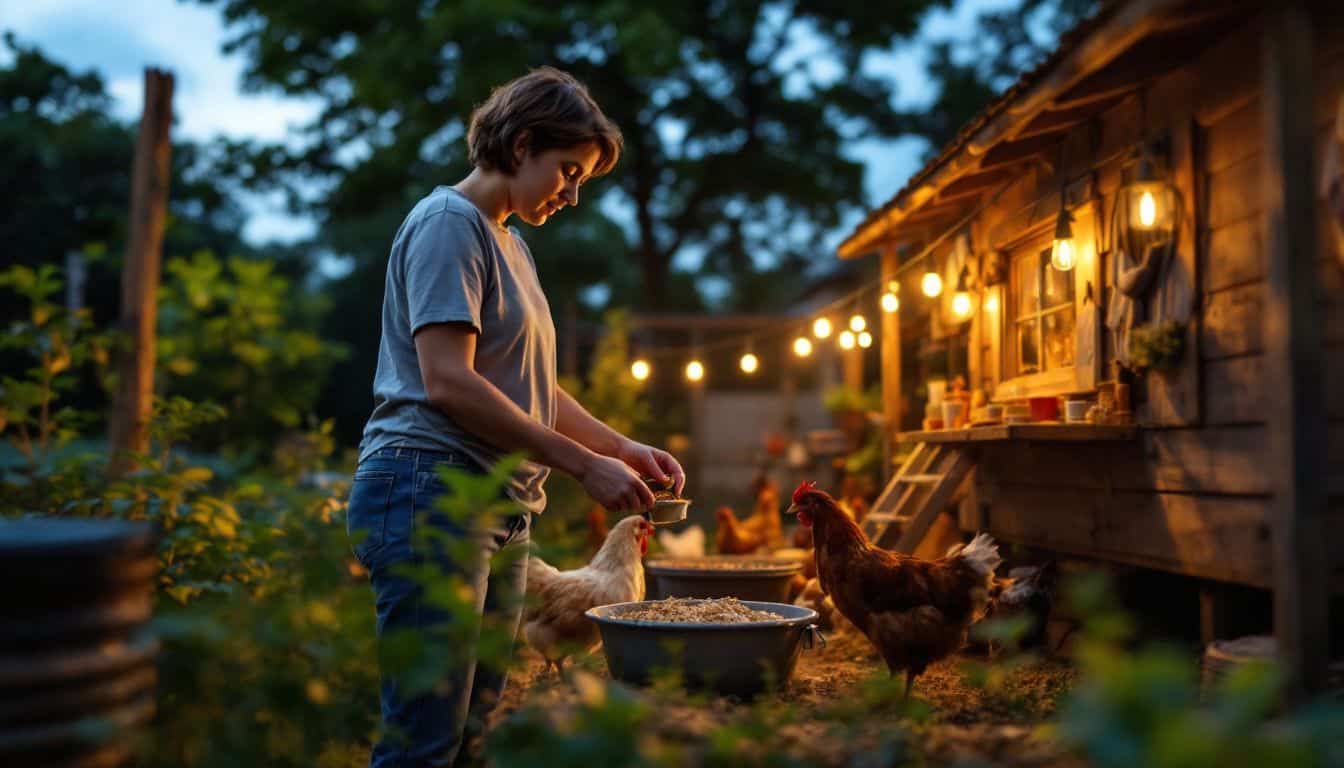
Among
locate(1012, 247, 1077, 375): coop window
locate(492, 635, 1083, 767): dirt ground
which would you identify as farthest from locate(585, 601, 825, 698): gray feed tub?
locate(1012, 247, 1077, 375): coop window

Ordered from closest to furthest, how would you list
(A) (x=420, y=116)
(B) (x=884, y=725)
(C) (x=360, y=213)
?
(B) (x=884, y=725) < (A) (x=420, y=116) < (C) (x=360, y=213)

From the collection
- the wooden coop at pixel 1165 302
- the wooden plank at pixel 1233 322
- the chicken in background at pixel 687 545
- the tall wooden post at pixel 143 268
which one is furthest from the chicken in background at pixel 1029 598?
the tall wooden post at pixel 143 268

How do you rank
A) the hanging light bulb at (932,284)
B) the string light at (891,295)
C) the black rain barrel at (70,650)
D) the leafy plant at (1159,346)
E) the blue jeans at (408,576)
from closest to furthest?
the black rain barrel at (70,650), the blue jeans at (408,576), the leafy plant at (1159,346), the hanging light bulb at (932,284), the string light at (891,295)

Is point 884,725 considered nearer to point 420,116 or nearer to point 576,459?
point 576,459

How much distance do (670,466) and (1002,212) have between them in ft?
10.7

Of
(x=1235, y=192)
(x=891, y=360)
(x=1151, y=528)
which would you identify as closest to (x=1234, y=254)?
(x=1235, y=192)

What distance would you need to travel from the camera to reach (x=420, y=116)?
16.0m

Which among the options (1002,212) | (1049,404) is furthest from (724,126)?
(1049,404)

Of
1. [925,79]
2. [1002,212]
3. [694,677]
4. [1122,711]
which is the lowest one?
[694,677]

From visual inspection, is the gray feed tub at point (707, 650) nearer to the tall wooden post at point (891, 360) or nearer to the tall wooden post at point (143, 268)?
the tall wooden post at point (891, 360)

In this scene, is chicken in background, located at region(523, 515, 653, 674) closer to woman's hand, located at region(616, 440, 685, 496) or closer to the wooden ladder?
the wooden ladder

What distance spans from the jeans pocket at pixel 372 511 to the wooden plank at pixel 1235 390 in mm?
2736

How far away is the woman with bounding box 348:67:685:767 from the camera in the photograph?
2633 mm

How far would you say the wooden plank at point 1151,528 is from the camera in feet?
12.0
